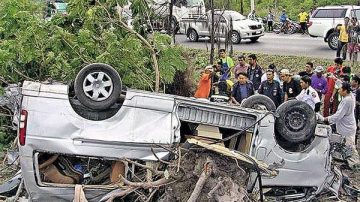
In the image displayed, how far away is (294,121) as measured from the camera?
6.03 meters

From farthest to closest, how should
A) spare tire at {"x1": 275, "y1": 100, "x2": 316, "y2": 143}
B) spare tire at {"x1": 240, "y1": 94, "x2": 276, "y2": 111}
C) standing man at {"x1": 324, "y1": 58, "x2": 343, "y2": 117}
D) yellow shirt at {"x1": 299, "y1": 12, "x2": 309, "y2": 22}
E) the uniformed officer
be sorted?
1. yellow shirt at {"x1": 299, "y1": 12, "x2": 309, "y2": 22}
2. standing man at {"x1": 324, "y1": 58, "x2": 343, "y2": 117}
3. the uniformed officer
4. spare tire at {"x1": 240, "y1": 94, "x2": 276, "y2": 111}
5. spare tire at {"x1": 275, "y1": 100, "x2": 316, "y2": 143}

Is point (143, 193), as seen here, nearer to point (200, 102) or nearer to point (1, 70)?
point (200, 102)

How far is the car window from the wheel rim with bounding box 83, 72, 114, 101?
13.8 m

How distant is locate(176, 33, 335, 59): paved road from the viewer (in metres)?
16.9

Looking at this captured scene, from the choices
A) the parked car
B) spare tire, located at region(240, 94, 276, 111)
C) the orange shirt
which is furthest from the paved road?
the parked car

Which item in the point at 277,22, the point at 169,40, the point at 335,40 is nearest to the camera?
the point at 169,40

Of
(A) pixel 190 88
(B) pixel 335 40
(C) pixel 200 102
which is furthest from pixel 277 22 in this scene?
(C) pixel 200 102

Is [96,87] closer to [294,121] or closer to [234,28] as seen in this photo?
[294,121]

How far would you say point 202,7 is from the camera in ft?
70.9

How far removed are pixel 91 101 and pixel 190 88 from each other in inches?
185

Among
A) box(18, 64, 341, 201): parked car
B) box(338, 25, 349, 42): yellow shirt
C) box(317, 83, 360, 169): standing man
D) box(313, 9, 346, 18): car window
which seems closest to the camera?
box(18, 64, 341, 201): parked car

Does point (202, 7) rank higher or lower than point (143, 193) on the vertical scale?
higher

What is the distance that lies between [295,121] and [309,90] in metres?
2.60

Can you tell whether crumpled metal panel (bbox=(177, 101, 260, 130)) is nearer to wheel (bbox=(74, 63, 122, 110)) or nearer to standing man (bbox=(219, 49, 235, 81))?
wheel (bbox=(74, 63, 122, 110))
